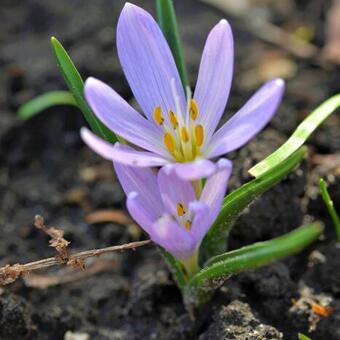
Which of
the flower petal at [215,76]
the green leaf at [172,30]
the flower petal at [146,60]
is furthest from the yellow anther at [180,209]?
the green leaf at [172,30]

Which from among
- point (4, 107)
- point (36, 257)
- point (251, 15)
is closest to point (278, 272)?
point (36, 257)

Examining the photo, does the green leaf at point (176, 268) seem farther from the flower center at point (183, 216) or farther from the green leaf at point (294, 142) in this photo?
the green leaf at point (294, 142)

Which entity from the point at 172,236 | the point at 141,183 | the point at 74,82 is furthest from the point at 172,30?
the point at 172,236

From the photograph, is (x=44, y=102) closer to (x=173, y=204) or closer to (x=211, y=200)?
(x=173, y=204)

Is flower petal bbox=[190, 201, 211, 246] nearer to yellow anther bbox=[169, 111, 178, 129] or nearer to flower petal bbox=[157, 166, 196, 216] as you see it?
flower petal bbox=[157, 166, 196, 216]

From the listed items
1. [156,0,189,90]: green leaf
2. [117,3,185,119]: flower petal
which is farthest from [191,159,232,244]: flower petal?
[156,0,189,90]: green leaf

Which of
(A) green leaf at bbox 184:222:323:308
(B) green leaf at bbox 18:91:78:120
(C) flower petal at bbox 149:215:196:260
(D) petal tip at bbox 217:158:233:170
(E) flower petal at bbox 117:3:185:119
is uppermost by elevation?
(B) green leaf at bbox 18:91:78:120

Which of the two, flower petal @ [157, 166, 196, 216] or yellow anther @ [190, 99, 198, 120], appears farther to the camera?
yellow anther @ [190, 99, 198, 120]

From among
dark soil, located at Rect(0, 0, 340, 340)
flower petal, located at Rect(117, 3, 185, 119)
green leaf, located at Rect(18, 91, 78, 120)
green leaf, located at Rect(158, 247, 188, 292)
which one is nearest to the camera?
flower petal, located at Rect(117, 3, 185, 119)
